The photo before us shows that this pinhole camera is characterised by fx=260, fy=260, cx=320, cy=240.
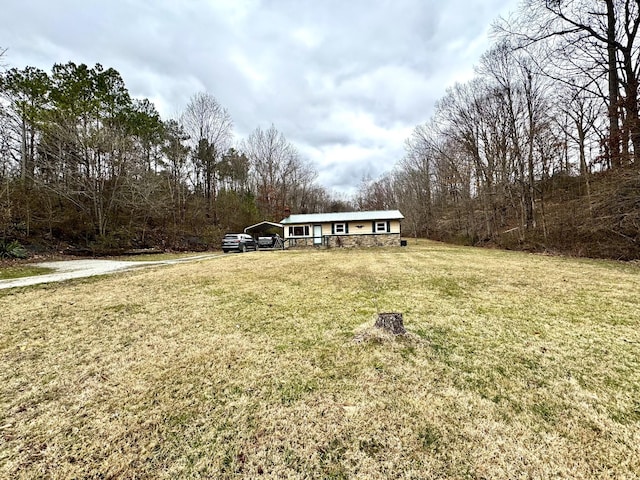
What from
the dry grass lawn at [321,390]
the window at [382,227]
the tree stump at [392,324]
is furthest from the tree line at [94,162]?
the tree stump at [392,324]

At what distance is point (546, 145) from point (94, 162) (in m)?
27.9

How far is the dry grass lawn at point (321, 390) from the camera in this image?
1609mm

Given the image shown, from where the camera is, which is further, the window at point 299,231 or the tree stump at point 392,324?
the window at point 299,231

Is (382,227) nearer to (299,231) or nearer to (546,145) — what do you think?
(299,231)

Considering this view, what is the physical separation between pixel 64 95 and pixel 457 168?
29085 millimetres

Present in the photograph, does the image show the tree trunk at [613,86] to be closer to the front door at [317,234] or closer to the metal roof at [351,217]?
the metal roof at [351,217]

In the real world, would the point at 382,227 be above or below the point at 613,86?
below

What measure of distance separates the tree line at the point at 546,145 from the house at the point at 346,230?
7.21 m

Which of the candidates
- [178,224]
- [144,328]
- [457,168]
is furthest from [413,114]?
[144,328]

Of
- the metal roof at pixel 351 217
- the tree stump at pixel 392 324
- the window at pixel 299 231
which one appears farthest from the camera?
the window at pixel 299 231

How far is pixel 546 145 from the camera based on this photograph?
16.7 metres

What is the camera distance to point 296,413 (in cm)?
203

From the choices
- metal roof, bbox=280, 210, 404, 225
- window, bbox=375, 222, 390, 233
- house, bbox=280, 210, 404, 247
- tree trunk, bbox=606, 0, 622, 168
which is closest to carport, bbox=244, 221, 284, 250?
house, bbox=280, 210, 404, 247

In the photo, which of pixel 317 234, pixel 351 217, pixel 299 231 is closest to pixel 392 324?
pixel 351 217
